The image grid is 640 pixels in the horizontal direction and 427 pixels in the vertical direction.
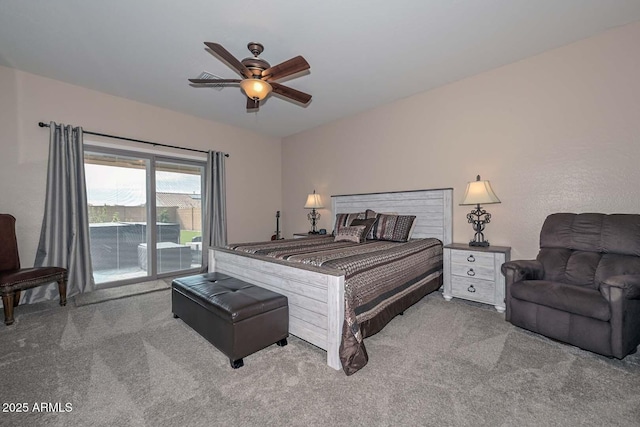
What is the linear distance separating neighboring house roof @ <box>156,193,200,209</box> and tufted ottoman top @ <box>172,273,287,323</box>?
2.33m

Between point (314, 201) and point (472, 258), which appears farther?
point (314, 201)

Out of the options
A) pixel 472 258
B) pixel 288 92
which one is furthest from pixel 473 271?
pixel 288 92

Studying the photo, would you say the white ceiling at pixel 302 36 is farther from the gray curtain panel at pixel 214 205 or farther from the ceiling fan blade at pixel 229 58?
the gray curtain panel at pixel 214 205

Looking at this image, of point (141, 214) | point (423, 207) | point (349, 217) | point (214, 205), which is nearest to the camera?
point (423, 207)

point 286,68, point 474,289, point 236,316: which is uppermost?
point 286,68

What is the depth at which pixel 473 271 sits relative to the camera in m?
3.00

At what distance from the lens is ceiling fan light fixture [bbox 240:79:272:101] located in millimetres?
2371

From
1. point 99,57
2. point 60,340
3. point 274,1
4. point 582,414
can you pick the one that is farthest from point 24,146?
point 582,414

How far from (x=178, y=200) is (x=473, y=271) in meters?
4.50

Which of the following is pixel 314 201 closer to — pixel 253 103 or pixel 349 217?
pixel 349 217

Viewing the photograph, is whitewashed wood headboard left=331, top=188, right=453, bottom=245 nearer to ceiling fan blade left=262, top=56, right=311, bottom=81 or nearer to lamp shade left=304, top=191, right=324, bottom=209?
lamp shade left=304, top=191, right=324, bottom=209

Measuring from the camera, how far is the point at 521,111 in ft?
10.1

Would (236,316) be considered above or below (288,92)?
below

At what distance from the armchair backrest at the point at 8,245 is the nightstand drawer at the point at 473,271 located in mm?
4891
